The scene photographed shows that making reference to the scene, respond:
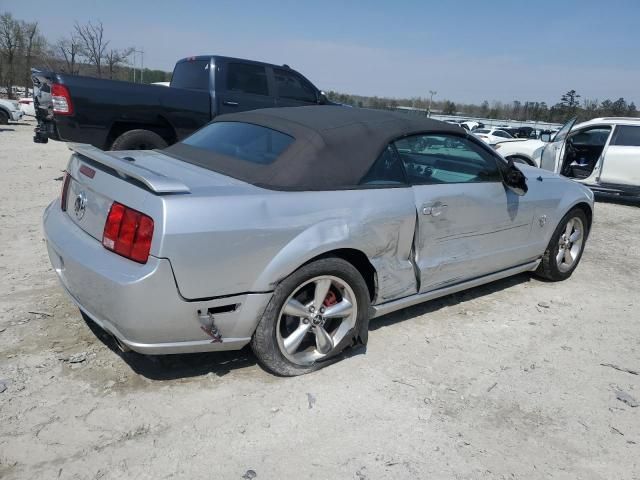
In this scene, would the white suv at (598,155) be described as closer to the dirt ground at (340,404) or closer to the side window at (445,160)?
the side window at (445,160)

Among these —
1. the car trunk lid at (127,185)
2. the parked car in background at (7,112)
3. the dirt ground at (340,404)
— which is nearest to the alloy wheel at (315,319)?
the dirt ground at (340,404)

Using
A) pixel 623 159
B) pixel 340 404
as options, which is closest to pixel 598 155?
pixel 623 159

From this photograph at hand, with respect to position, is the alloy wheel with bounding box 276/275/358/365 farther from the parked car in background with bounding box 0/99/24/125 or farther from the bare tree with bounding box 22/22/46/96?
the bare tree with bounding box 22/22/46/96

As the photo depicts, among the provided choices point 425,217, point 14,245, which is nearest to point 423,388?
point 425,217

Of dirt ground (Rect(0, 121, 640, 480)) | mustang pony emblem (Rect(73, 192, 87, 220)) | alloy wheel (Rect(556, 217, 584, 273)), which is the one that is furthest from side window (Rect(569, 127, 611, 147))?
mustang pony emblem (Rect(73, 192, 87, 220))

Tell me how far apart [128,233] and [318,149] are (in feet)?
3.86

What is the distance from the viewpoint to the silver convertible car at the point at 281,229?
7.99ft

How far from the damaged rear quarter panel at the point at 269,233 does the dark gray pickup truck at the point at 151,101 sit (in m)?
4.60

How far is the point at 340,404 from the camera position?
9.11ft

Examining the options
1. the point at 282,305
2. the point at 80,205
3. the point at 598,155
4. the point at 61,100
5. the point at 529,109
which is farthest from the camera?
Result: the point at 529,109

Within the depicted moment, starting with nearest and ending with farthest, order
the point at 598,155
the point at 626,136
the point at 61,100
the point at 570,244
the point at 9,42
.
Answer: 1. the point at 570,244
2. the point at 61,100
3. the point at 626,136
4. the point at 598,155
5. the point at 9,42

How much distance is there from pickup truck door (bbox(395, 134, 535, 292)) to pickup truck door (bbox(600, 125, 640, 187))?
6.87 metres

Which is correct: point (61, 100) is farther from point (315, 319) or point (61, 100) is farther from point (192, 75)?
point (315, 319)

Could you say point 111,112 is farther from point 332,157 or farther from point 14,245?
point 332,157
